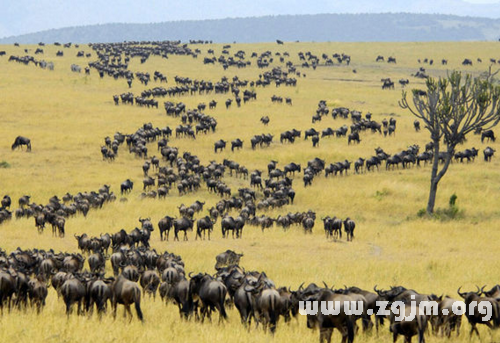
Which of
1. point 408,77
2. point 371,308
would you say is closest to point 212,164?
point 371,308

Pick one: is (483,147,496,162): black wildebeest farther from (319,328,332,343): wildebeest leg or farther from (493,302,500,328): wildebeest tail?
(319,328,332,343): wildebeest leg

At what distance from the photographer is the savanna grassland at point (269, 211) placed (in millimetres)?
13914

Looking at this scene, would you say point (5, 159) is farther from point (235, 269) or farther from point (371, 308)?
point (371, 308)

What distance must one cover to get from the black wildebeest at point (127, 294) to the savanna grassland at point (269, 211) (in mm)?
437

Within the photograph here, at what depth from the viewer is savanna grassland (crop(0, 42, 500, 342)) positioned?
13.9m

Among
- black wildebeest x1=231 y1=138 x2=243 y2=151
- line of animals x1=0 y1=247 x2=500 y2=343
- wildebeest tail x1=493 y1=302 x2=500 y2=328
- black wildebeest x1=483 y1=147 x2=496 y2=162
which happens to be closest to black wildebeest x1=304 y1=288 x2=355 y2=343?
line of animals x1=0 y1=247 x2=500 y2=343

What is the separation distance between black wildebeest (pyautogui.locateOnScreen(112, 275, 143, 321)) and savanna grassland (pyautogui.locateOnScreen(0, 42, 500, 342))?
1.43ft

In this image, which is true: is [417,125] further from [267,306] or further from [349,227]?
[267,306]

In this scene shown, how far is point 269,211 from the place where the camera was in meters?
34.6

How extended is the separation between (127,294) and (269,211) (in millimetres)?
20841

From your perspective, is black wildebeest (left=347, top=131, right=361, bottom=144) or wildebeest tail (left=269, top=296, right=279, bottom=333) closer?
wildebeest tail (left=269, top=296, right=279, bottom=333)

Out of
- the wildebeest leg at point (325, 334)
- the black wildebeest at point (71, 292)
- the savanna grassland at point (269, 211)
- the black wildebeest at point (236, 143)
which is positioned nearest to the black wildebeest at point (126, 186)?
the savanna grassland at point (269, 211)

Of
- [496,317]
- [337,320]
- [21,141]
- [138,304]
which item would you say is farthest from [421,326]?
[21,141]

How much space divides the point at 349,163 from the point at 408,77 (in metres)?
64.4
